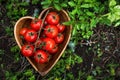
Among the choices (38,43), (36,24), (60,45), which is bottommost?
(60,45)

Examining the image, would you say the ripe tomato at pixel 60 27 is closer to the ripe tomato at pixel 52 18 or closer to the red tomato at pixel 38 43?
the ripe tomato at pixel 52 18

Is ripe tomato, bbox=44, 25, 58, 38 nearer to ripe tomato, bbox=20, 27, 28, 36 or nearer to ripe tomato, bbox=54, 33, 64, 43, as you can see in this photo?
ripe tomato, bbox=54, 33, 64, 43

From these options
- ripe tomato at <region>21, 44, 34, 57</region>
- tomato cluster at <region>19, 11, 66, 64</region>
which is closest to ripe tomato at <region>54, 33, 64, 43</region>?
tomato cluster at <region>19, 11, 66, 64</region>

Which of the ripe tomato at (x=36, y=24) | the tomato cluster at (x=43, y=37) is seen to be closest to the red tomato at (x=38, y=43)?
the tomato cluster at (x=43, y=37)

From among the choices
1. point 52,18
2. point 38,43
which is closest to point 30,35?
point 38,43

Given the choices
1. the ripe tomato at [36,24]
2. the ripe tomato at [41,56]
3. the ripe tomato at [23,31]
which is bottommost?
the ripe tomato at [41,56]

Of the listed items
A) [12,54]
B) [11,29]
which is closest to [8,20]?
[11,29]

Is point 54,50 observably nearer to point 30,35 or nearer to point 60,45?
point 60,45
